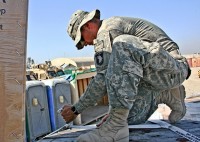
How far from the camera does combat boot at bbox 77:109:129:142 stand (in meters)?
1.76

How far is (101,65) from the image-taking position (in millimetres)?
1900

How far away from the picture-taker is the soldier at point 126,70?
1730mm

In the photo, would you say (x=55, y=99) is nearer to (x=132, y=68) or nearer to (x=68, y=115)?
(x=68, y=115)

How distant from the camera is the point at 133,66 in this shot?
5.73 feet

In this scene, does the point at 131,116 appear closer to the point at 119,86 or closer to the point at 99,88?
the point at 99,88

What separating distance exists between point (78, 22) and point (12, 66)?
2.69 ft

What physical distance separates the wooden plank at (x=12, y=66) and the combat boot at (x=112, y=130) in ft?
1.57

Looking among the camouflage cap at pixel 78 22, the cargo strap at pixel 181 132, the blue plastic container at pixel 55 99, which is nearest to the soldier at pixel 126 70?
the camouflage cap at pixel 78 22

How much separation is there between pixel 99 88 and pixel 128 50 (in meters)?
0.36

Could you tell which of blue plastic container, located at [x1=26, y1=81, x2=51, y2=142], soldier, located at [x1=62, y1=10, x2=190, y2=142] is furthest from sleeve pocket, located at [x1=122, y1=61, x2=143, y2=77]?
blue plastic container, located at [x1=26, y1=81, x2=51, y2=142]

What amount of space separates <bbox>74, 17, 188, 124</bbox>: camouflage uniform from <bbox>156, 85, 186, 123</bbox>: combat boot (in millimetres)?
71

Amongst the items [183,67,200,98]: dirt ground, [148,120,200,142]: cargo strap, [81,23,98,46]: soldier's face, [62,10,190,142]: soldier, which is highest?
[81,23,98,46]: soldier's face

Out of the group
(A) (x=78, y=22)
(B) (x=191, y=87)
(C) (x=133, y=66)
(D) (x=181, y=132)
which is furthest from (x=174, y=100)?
(B) (x=191, y=87)

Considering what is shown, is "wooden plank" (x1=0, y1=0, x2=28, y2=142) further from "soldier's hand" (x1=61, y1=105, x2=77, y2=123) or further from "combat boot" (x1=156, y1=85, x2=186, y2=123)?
"combat boot" (x1=156, y1=85, x2=186, y2=123)
